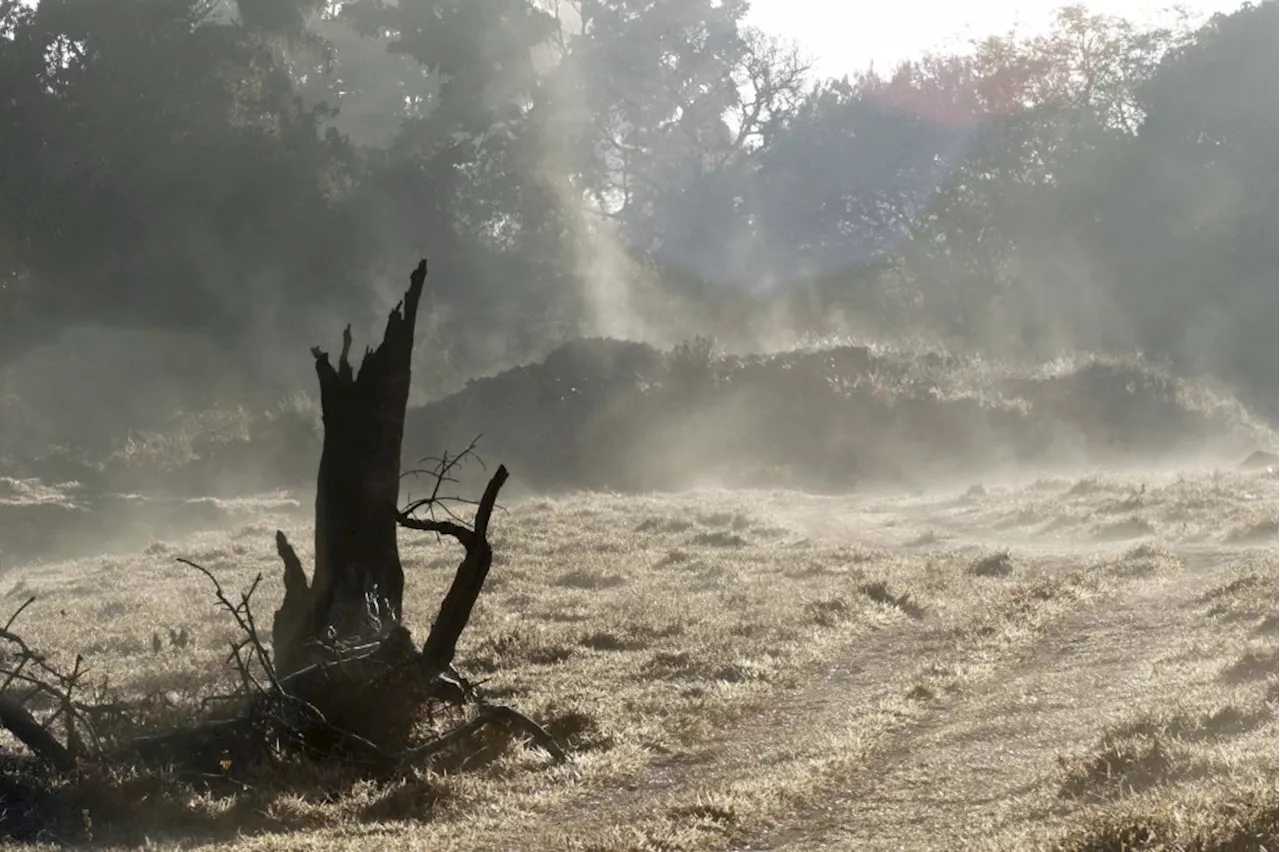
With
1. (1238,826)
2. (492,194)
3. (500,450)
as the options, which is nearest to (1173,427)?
(500,450)

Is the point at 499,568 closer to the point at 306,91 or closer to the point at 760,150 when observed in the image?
the point at 306,91

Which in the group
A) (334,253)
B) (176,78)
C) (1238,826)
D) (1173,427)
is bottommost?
(1238,826)

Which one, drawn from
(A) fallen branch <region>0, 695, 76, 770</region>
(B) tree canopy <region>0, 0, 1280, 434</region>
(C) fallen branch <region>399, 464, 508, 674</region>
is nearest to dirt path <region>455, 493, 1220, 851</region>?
(C) fallen branch <region>399, 464, 508, 674</region>

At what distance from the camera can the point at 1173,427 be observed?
1468 inches

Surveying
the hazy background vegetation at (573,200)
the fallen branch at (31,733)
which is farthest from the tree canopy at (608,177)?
the fallen branch at (31,733)

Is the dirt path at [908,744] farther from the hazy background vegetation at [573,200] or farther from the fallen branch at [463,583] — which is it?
the hazy background vegetation at [573,200]

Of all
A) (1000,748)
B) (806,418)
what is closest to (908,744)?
(1000,748)

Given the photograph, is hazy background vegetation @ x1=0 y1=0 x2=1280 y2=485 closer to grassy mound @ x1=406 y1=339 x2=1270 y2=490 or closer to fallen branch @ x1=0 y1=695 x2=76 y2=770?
grassy mound @ x1=406 y1=339 x2=1270 y2=490

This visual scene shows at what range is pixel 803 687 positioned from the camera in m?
10.9

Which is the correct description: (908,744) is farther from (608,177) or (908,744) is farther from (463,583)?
(608,177)

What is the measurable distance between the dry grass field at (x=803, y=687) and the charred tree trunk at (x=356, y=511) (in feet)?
3.38

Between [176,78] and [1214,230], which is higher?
[176,78]

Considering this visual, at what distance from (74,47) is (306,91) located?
1493 centimetres

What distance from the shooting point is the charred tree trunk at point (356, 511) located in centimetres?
1028
